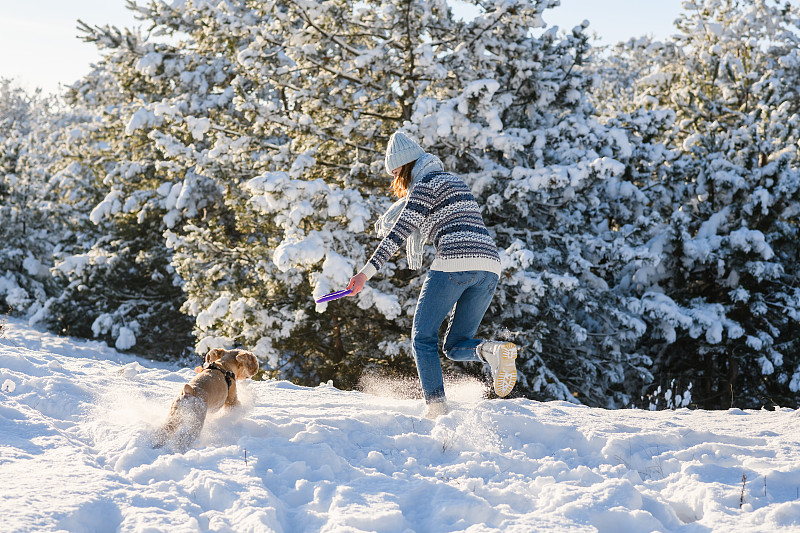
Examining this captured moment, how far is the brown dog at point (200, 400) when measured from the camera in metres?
3.53

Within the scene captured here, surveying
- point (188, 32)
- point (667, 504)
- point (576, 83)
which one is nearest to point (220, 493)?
point (667, 504)

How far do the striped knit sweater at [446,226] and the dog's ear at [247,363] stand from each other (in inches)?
52.7

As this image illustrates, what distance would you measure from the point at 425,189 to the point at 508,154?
204 inches

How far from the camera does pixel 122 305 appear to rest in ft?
53.4

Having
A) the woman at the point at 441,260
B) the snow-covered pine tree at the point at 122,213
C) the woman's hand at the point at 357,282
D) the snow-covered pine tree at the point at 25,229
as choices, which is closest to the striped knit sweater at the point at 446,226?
the woman at the point at 441,260

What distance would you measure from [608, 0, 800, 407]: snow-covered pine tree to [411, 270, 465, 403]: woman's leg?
652cm

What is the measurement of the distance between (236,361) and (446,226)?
6.31ft

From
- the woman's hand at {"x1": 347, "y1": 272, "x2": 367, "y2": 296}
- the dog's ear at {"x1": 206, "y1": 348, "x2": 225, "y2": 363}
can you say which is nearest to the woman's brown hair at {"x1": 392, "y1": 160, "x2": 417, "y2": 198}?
the woman's hand at {"x1": 347, "y1": 272, "x2": 367, "y2": 296}

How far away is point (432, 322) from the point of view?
4.28 m

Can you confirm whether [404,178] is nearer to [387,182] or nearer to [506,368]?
[506,368]

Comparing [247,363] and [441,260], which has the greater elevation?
[441,260]

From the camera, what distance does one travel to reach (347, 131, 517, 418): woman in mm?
4160

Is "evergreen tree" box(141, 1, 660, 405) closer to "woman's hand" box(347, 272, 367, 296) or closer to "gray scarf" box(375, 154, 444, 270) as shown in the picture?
"gray scarf" box(375, 154, 444, 270)

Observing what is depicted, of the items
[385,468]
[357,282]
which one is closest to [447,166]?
[357,282]
